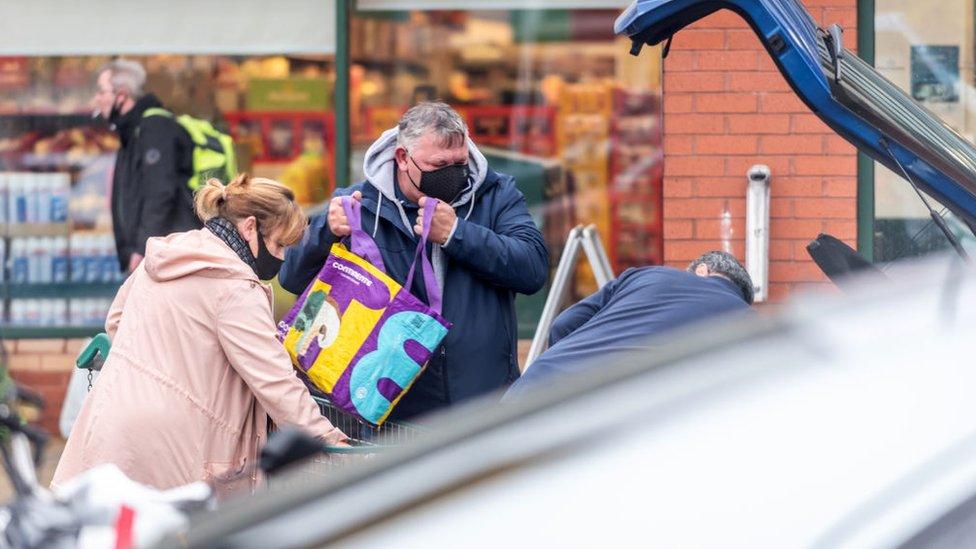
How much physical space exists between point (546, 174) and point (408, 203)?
3800mm

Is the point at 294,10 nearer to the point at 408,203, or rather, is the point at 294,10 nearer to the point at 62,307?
the point at 62,307

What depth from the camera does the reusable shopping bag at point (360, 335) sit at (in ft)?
14.4

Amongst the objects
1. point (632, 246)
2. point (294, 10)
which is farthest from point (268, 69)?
point (632, 246)

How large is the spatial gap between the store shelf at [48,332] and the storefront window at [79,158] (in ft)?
0.09

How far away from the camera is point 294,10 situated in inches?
319

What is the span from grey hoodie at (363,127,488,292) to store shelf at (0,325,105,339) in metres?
3.97

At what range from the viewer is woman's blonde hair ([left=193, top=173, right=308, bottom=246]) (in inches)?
177

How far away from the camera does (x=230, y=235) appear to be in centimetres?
452

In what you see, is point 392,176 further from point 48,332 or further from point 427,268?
point 48,332

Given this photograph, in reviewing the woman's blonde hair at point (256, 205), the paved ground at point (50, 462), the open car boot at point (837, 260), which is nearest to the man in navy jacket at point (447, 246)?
the woman's blonde hair at point (256, 205)

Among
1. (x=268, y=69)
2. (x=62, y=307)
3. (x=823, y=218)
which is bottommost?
(x=62, y=307)

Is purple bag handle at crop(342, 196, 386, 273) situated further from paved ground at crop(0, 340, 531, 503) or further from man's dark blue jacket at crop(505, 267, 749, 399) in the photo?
paved ground at crop(0, 340, 531, 503)

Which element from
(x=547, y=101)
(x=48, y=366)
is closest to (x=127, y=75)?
(x=48, y=366)

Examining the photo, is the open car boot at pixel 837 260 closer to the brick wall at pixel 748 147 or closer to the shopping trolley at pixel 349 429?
the shopping trolley at pixel 349 429
